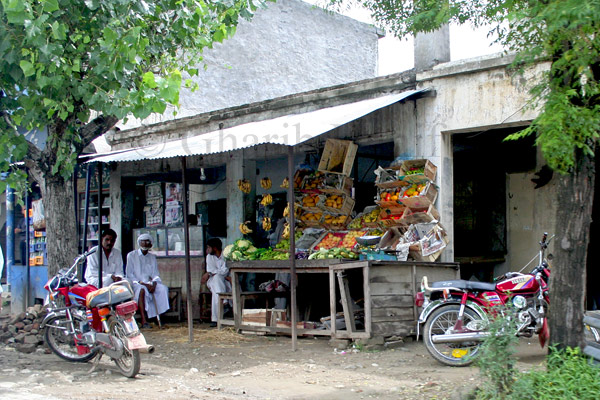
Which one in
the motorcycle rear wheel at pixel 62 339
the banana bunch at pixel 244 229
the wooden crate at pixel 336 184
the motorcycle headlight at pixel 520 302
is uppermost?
the wooden crate at pixel 336 184

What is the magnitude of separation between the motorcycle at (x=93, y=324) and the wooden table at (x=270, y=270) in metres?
2.51

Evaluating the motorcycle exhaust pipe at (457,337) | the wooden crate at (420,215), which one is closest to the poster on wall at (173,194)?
the wooden crate at (420,215)

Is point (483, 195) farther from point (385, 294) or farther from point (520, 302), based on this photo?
point (520, 302)

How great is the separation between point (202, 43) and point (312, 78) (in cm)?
1011

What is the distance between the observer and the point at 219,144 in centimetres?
873

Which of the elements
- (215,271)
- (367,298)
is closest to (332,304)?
(367,298)

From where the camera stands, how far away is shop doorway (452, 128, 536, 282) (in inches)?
448

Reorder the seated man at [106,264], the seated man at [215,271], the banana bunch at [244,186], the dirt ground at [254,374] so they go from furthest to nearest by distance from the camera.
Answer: the banana bunch at [244,186] < the seated man at [215,271] < the seated man at [106,264] < the dirt ground at [254,374]

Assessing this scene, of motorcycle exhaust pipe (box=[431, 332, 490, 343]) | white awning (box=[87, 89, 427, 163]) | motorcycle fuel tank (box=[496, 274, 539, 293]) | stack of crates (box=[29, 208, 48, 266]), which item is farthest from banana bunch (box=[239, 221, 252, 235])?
stack of crates (box=[29, 208, 48, 266])

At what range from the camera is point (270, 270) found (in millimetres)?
9680

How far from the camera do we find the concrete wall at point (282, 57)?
17250 millimetres

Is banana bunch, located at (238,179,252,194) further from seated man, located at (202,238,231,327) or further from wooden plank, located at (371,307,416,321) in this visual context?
wooden plank, located at (371,307,416,321)

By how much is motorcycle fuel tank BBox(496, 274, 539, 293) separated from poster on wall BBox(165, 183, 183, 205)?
8.13m

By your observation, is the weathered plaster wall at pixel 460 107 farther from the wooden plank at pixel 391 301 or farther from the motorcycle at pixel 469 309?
the motorcycle at pixel 469 309
